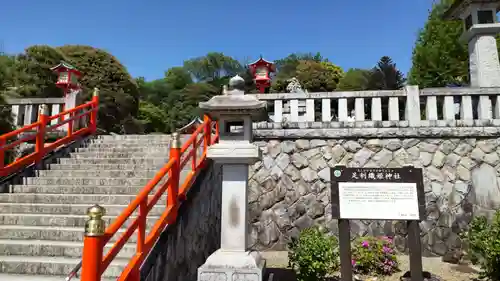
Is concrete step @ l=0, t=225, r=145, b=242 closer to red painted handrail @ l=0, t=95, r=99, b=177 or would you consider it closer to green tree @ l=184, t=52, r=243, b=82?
red painted handrail @ l=0, t=95, r=99, b=177

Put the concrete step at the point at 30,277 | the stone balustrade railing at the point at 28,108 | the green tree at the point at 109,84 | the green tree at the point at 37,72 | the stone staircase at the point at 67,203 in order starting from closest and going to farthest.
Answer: the concrete step at the point at 30,277, the stone staircase at the point at 67,203, the stone balustrade railing at the point at 28,108, the green tree at the point at 37,72, the green tree at the point at 109,84

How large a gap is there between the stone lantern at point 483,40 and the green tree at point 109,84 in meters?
14.5

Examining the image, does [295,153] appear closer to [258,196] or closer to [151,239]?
[258,196]

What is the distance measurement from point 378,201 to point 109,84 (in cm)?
1552

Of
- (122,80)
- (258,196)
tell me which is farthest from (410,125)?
(122,80)

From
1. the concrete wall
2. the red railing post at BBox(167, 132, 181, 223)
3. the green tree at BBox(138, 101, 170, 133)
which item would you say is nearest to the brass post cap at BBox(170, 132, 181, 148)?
the red railing post at BBox(167, 132, 181, 223)

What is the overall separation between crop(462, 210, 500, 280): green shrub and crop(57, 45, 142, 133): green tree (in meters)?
15.2

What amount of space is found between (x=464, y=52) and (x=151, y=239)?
75.4 feet

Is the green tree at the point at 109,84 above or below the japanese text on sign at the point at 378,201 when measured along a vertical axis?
above

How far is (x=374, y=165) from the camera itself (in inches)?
309

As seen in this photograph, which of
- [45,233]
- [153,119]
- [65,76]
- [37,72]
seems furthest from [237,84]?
[153,119]

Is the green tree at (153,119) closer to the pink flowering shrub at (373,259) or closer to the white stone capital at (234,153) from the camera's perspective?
the pink flowering shrub at (373,259)

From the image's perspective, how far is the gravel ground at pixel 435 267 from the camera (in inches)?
239

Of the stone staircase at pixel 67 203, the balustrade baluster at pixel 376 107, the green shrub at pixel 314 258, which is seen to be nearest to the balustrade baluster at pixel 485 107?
the balustrade baluster at pixel 376 107
